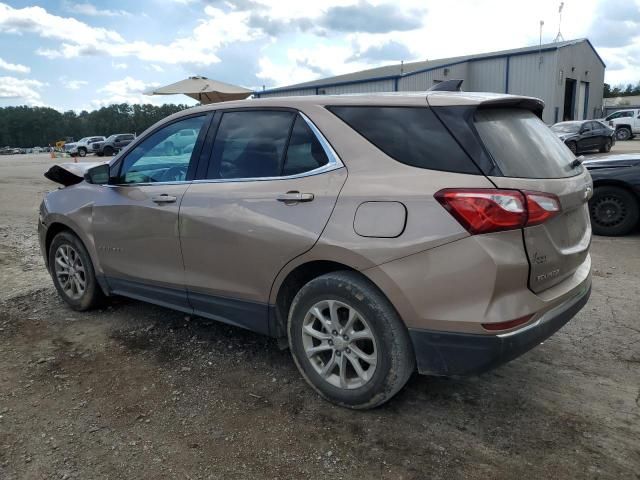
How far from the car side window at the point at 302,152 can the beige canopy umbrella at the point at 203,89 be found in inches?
544

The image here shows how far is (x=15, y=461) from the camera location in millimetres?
2576

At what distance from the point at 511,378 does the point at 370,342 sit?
1067mm

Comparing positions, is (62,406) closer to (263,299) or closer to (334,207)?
(263,299)

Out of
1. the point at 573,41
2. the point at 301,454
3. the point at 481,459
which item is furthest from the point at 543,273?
the point at 573,41

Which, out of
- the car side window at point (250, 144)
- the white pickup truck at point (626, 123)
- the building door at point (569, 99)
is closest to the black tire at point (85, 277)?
the car side window at point (250, 144)

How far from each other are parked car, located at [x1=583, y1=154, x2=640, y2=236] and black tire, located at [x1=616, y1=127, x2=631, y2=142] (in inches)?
1117

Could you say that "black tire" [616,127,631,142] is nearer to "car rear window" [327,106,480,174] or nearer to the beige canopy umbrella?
the beige canopy umbrella

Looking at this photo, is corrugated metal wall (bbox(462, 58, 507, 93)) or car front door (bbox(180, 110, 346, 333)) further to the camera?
corrugated metal wall (bbox(462, 58, 507, 93))

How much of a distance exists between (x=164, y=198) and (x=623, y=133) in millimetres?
34515

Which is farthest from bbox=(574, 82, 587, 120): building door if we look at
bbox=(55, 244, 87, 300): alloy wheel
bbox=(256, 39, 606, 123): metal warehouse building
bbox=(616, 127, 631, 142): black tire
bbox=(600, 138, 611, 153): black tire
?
bbox=(55, 244, 87, 300): alloy wheel

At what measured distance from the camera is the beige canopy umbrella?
641 inches

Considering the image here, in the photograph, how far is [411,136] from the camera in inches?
104

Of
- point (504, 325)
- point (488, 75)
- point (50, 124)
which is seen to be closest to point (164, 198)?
point (504, 325)

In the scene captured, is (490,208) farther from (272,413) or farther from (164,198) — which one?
(164,198)
